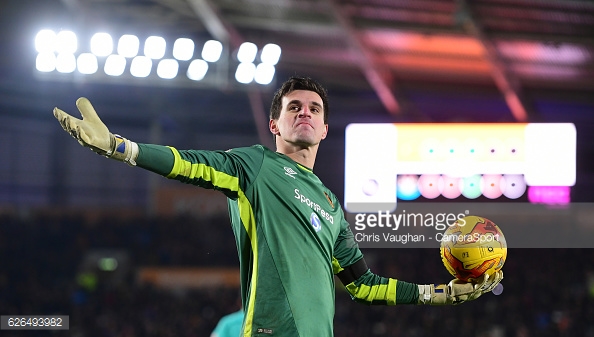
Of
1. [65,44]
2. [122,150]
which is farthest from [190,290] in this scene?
[122,150]

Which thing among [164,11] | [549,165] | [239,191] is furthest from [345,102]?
[239,191]

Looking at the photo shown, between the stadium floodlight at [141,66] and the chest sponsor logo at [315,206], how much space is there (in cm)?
1660

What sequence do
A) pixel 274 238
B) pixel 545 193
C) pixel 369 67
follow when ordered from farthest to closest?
pixel 369 67
pixel 545 193
pixel 274 238

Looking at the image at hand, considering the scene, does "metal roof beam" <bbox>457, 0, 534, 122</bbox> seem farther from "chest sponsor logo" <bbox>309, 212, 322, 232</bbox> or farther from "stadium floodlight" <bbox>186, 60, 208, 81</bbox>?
"chest sponsor logo" <bbox>309, 212, 322, 232</bbox>

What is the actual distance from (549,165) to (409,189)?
3.07 m

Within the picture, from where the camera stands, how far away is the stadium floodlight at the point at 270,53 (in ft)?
66.9

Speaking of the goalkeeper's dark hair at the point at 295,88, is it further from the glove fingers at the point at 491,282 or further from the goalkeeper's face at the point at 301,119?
the glove fingers at the point at 491,282

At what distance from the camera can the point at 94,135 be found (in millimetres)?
3080

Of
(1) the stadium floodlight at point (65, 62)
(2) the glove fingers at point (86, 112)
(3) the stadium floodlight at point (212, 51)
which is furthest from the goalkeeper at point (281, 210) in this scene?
(1) the stadium floodlight at point (65, 62)

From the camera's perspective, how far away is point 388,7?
60.3ft

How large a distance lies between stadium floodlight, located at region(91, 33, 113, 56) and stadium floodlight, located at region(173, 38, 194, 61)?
1499mm

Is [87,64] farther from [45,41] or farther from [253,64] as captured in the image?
[253,64]

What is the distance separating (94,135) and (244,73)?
17177 mm

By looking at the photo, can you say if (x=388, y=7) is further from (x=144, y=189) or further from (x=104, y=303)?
(x=144, y=189)
